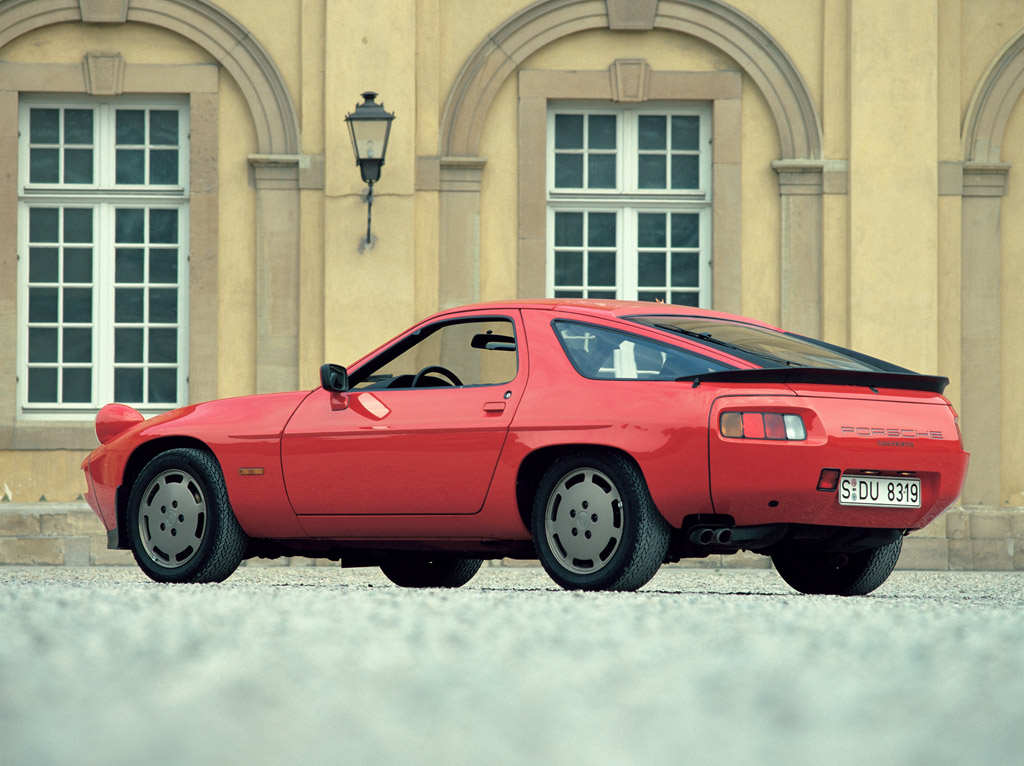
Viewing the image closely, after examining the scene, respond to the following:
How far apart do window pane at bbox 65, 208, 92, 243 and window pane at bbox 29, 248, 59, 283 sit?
20 cm

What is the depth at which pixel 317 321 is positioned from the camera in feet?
43.3

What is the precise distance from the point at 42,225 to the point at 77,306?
775mm

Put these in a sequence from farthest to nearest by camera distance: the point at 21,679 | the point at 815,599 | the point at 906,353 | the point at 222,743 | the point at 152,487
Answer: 1. the point at 906,353
2. the point at 152,487
3. the point at 815,599
4. the point at 21,679
5. the point at 222,743

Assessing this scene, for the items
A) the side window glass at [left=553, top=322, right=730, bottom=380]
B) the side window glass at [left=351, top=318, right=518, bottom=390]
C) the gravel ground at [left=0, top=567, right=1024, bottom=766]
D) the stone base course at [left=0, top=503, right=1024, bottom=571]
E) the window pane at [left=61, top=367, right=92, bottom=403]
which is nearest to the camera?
the gravel ground at [left=0, top=567, right=1024, bottom=766]

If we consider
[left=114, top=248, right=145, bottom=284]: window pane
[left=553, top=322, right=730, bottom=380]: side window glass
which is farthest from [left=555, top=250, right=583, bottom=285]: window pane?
[left=553, top=322, right=730, bottom=380]: side window glass

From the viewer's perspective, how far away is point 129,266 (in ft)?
45.0

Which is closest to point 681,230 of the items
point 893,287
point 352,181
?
point 893,287

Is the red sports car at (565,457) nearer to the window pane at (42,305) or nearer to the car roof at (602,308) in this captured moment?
the car roof at (602,308)

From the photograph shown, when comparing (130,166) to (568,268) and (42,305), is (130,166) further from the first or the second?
(568,268)

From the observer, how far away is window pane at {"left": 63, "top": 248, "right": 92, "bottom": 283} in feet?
44.9

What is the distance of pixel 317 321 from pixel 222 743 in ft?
34.8

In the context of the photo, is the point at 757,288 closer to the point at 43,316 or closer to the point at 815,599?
the point at 43,316

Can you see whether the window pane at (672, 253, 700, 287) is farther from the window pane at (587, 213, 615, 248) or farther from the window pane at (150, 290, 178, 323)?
the window pane at (150, 290, 178, 323)

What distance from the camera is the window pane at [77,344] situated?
1363 cm
